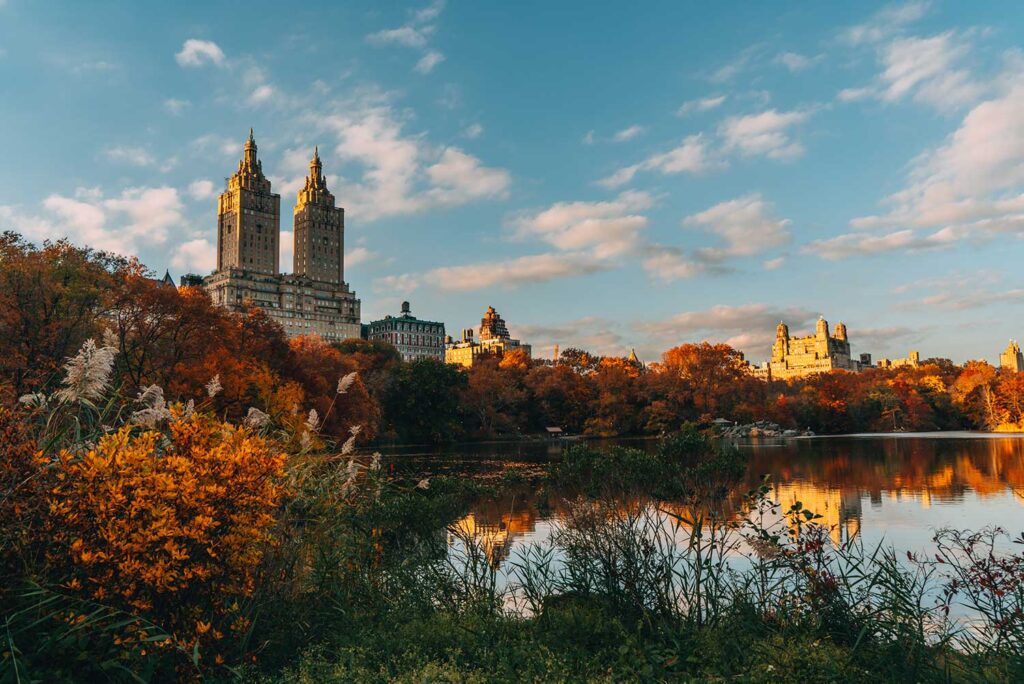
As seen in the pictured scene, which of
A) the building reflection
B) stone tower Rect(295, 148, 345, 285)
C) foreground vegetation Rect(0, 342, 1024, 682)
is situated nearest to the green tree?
the building reflection

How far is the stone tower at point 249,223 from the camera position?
538 ft

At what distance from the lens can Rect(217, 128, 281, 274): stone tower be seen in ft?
538

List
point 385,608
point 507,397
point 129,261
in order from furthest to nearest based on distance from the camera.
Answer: point 507,397 < point 129,261 < point 385,608

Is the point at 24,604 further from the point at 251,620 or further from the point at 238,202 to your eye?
the point at 238,202

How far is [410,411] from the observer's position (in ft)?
243

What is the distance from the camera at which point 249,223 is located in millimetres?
165375

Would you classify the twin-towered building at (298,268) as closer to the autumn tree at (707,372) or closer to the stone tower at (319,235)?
the stone tower at (319,235)

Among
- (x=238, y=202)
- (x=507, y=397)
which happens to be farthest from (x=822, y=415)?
(x=238, y=202)

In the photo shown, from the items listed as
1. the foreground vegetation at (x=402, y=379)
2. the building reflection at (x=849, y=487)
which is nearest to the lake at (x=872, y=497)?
the building reflection at (x=849, y=487)

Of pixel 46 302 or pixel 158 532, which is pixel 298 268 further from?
pixel 158 532

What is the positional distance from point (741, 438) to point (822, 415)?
20.6 meters

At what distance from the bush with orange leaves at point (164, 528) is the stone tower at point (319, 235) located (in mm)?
174691

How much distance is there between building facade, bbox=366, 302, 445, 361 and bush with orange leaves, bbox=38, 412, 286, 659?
176m

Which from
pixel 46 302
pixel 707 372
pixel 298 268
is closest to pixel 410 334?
pixel 298 268
